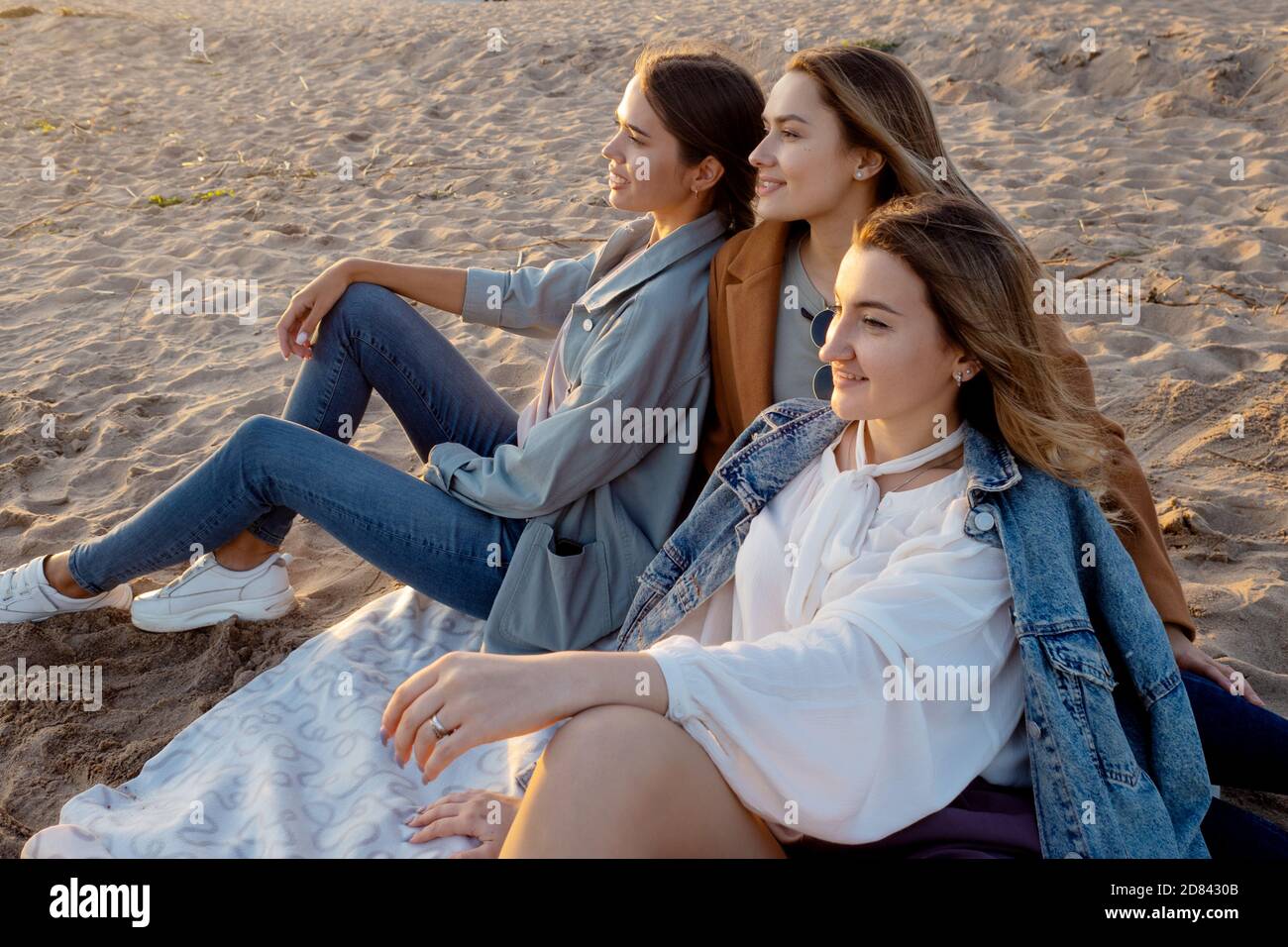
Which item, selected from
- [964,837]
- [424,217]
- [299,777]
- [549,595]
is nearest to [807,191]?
[549,595]

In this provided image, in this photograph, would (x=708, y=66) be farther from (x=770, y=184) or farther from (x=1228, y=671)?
(x=1228, y=671)

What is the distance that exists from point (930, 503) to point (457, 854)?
101 centimetres

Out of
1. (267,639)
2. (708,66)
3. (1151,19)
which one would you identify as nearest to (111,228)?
(267,639)

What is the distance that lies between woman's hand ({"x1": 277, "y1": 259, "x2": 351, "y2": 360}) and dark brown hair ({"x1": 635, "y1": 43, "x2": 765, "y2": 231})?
87cm

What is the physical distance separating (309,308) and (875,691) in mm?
1826

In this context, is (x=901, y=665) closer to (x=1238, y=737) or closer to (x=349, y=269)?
(x=1238, y=737)

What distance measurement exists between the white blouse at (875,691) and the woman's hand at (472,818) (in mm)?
529

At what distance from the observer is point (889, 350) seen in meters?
1.88

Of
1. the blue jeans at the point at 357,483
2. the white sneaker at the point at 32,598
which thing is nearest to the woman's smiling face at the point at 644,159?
the blue jeans at the point at 357,483

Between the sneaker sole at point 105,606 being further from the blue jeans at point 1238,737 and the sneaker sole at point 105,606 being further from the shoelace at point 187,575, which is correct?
the blue jeans at point 1238,737

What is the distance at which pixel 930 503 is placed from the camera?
186 centimetres

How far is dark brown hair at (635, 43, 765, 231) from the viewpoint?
8.54ft

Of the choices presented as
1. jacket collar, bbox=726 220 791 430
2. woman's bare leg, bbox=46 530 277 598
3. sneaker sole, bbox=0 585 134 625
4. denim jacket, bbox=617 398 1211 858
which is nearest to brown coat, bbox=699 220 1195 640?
jacket collar, bbox=726 220 791 430

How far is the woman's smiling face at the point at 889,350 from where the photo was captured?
1.89 m
